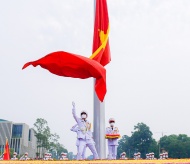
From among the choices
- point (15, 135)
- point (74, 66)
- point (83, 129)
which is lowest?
point (83, 129)

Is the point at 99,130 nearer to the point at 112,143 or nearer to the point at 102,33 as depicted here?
the point at 112,143

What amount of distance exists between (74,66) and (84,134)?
71.3 inches

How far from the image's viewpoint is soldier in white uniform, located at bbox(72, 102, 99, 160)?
768cm

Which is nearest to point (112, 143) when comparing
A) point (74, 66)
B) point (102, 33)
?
point (74, 66)

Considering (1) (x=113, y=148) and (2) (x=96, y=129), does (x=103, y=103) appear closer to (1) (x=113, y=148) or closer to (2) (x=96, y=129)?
(2) (x=96, y=129)

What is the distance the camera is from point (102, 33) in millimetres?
8703

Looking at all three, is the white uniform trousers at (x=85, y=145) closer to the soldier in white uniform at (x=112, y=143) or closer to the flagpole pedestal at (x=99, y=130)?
the flagpole pedestal at (x=99, y=130)

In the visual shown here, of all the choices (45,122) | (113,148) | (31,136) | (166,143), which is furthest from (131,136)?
(113,148)

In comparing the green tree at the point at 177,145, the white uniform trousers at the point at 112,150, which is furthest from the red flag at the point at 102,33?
the green tree at the point at 177,145

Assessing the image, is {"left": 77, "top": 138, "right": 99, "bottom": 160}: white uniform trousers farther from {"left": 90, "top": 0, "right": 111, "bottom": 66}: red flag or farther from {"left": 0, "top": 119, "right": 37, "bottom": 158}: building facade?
{"left": 0, "top": 119, "right": 37, "bottom": 158}: building facade

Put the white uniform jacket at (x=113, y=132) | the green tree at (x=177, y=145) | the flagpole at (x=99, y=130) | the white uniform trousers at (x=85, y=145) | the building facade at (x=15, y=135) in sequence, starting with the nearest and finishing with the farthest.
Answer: the flagpole at (x=99, y=130), the white uniform trousers at (x=85, y=145), the white uniform jacket at (x=113, y=132), the green tree at (x=177, y=145), the building facade at (x=15, y=135)

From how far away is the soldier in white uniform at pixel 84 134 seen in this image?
768cm

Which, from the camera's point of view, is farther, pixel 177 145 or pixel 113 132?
pixel 177 145

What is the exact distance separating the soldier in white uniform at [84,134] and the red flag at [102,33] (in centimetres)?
175
